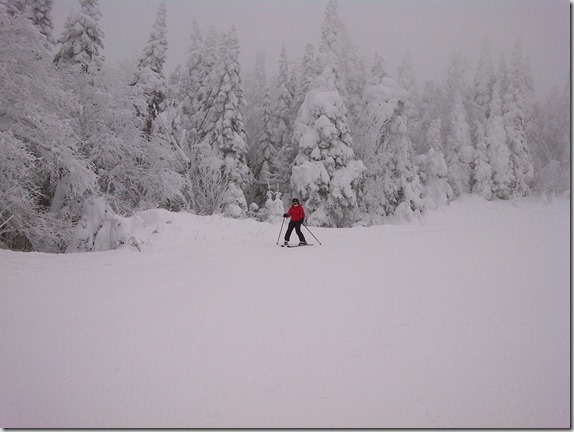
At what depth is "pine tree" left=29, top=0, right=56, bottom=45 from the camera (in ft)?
35.1

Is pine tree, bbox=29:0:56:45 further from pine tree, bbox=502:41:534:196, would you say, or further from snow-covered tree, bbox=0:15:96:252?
pine tree, bbox=502:41:534:196

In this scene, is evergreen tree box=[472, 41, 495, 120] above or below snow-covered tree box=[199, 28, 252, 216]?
above

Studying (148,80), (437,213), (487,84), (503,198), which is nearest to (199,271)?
(148,80)

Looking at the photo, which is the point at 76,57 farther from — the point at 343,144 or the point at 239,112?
the point at 343,144

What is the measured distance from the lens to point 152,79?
53.5ft

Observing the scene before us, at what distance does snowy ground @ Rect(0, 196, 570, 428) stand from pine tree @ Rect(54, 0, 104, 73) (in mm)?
11667

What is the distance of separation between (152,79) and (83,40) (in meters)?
3.34

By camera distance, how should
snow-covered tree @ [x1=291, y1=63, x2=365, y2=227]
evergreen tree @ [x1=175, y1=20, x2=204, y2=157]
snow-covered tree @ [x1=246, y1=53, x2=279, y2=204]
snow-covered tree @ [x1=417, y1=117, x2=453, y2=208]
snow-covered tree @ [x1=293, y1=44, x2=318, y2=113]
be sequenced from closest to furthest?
snow-covered tree @ [x1=291, y1=63, x2=365, y2=227] < snow-covered tree @ [x1=293, y1=44, x2=318, y2=113] < evergreen tree @ [x1=175, y1=20, x2=204, y2=157] < snow-covered tree @ [x1=246, y1=53, x2=279, y2=204] < snow-covered tree @ [x1=417, y1=117, x2=453, y2=208]

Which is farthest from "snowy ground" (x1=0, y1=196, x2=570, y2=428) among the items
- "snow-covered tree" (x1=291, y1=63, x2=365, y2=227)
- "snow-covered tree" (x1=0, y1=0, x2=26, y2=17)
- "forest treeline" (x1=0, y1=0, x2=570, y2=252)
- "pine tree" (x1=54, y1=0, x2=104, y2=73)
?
"snow-covered tree" (x1=291, y1=63, x2=365, y2=227)

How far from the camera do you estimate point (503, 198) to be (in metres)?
29.3

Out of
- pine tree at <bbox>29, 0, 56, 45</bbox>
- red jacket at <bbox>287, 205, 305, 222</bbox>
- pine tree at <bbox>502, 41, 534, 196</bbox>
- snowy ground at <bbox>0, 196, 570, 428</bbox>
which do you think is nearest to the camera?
snowy ground at <bbox>0, 196, 570, 428</bbox>

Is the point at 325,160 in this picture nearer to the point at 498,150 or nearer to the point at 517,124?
the point at 498,150

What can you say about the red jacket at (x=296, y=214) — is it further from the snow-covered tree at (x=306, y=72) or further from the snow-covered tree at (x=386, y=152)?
the snow-covered tree at (x=306, y=72)

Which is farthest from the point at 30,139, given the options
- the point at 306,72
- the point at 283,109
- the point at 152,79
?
the point at 283,109
